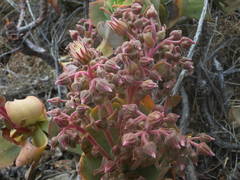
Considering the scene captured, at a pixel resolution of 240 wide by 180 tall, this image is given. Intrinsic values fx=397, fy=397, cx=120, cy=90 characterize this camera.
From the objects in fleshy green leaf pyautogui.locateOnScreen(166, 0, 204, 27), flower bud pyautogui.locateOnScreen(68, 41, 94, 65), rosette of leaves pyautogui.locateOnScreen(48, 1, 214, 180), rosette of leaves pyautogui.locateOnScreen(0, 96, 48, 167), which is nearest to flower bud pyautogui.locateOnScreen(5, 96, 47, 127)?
rosette of leaves pyautogui.locateOnScreen(0, 96, 48, 167)

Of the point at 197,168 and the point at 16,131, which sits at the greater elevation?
the point at 16,131

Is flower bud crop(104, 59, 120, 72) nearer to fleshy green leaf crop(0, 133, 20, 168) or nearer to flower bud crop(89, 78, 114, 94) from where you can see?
flower bud crop(89, 78, 114, 94)

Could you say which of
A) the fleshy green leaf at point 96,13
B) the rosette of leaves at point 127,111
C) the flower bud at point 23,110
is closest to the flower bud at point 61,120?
the rosette of leaves at point 127,111

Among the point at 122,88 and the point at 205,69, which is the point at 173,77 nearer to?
the point at 122,88

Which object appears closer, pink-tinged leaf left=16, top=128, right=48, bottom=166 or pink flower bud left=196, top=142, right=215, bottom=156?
pink flower bud left=196, top=142, right=215, bottom=156

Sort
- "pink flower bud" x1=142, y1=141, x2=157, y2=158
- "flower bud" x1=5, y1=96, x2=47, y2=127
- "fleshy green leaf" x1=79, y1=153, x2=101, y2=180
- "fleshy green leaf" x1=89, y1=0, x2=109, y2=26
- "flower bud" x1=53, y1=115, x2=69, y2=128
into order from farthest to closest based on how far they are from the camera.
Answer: "fleshy green leaf" x1=89, y1=0, x2=109, y2=26 → "flower bud" x1=5, y1=96, x2=47, y2=127 → "fleshy green leaf" x1=79, y1=153, x2=101, y2=180 → "flower bud" x1=53, y1=115, x2=69, y2=128 → "pink flower bud" x1=142, y1=141, x2=157, y2=158

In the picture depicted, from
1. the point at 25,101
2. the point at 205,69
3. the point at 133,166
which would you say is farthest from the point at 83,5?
the point at 133,166

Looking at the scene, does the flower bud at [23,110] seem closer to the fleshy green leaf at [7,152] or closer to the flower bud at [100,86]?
the fleshy green leaf at [7,152]

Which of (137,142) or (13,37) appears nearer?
(137,142)
